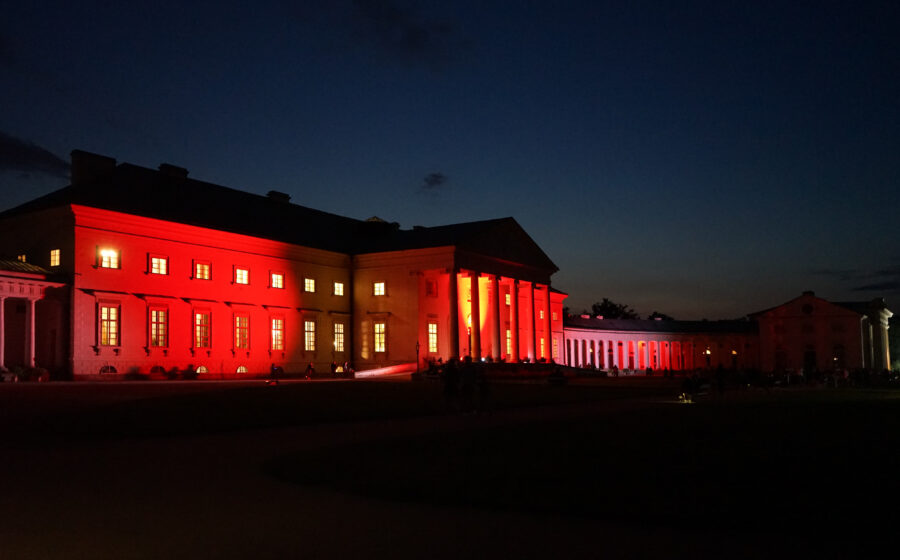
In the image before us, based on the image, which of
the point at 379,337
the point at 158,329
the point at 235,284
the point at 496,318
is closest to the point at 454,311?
the point at 496,318

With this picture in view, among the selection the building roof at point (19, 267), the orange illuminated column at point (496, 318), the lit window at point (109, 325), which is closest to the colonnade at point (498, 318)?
the orange illuminated column at point (496, 318)

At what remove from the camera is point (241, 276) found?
51.8m

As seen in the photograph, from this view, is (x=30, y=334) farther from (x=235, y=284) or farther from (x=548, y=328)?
(x=548, y=328)

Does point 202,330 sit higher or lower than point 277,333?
higher

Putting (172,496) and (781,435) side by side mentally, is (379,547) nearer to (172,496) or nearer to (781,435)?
→ (172,496)

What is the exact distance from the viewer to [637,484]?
36.1 feet

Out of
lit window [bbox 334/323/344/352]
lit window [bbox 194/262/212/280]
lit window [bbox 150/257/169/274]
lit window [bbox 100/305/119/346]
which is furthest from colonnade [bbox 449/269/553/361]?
lit window [bbox 100/305/119/346]

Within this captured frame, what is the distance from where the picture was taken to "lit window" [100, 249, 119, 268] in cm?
4331

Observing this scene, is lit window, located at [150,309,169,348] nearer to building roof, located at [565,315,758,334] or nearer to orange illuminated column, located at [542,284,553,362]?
orange illuminated column, located at [542,284,553,362]

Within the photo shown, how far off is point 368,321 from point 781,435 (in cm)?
4493

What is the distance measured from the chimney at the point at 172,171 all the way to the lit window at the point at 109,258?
9582 millimetres

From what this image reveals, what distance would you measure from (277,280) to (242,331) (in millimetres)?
4641

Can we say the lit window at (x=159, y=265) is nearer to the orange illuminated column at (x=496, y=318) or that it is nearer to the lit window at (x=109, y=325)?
the lit window at (x=109, y=325)

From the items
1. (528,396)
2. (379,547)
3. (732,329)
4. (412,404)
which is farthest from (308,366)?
(732,329)
